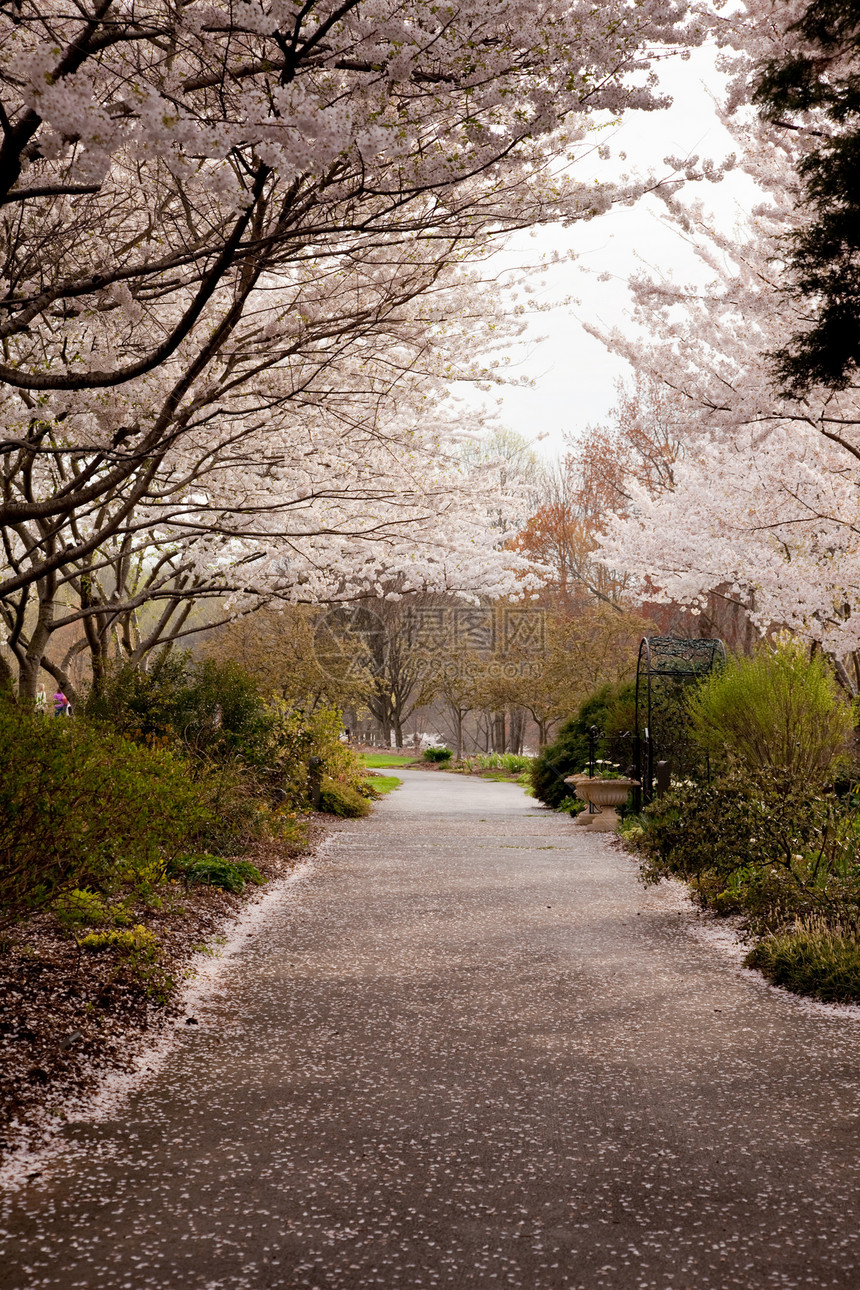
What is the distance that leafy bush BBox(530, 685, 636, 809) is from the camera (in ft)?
49.4

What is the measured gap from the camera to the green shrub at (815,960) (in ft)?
16.6

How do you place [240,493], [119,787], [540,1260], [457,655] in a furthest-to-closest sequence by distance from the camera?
1. [457,655]
2. [240,493]
3. [119,787]
4. [540,1260]

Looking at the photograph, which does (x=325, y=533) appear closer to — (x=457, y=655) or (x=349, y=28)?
(x=349, y=28)

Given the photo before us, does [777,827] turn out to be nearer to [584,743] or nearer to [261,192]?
[261,192]

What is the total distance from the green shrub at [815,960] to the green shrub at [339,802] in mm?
9158

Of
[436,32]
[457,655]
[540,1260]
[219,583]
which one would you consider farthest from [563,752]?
[457,655]

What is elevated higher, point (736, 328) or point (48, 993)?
point (736, 328)

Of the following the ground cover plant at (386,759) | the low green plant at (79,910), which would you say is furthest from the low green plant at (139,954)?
the ground cover plant at (386,759)

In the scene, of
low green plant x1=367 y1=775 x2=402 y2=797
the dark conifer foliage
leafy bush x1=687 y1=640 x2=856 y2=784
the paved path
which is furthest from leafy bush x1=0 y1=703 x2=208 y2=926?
low green plant x1=367 y1=775 x2=402 y2=797

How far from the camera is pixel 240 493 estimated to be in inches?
461

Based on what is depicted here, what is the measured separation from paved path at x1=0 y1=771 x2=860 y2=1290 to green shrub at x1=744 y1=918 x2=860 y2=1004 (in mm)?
201

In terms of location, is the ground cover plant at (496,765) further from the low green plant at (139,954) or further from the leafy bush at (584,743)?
the low green plant at (139,954)

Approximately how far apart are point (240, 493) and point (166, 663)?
2.10 metres

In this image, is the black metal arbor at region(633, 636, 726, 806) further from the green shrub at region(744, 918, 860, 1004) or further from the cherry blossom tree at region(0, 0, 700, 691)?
the green shrub at region(744, 918, 860, 1004)
